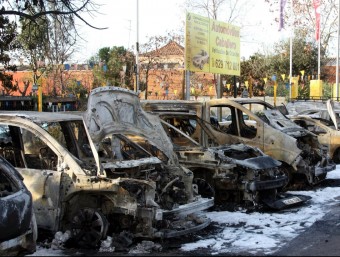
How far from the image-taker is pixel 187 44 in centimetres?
1711

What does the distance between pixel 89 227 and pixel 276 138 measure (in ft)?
19.9

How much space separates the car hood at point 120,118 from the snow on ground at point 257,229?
164 cm

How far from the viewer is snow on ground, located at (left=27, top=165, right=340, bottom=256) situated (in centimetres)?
676

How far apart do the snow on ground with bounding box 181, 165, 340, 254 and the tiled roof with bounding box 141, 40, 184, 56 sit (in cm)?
3157

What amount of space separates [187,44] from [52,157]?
10.6m

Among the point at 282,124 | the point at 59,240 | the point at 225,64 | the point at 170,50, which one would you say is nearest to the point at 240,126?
the point at 282,124

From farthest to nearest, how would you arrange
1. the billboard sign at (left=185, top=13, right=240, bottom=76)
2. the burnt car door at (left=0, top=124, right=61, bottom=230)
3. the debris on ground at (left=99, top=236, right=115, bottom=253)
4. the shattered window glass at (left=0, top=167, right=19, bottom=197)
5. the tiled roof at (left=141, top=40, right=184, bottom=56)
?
the tiled roof at (left=141, top=40, right=184, bottom=56)
the billboard sign at (left=185, top=13, right=240, bottom=76)
the burnt car door at (left=0, top=124, right=61, bottom=230)
the debris on ground at (left=99, top=236, right=115, bottom=253)
the shattered window glass at (left=0, top=167, right=19, bottom=197)

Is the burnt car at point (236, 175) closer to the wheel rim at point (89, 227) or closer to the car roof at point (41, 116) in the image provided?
the car roof at point (41, 116)

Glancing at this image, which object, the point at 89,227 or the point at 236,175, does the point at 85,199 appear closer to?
the point at 89,227

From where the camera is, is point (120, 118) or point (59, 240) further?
point (120, 118)

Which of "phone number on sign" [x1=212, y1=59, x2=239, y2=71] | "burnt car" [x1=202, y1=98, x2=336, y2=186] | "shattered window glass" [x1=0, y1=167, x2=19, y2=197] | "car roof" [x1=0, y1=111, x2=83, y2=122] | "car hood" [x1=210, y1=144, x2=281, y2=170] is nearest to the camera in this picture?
"shattered window glass" [x1=0, y1=167, x2=19, y2=197]

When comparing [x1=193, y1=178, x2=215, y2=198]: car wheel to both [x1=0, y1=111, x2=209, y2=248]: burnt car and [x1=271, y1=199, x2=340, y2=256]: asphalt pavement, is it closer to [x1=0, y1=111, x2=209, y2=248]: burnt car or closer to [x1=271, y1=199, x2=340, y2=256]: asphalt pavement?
[x1=0, y1=111, x2=209, y2=248]: burnt car

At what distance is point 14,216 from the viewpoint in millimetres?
5062

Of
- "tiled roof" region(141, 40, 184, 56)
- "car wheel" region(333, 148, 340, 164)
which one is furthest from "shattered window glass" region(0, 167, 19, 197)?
"tiled roof" region(141, 40, 184, 56)
